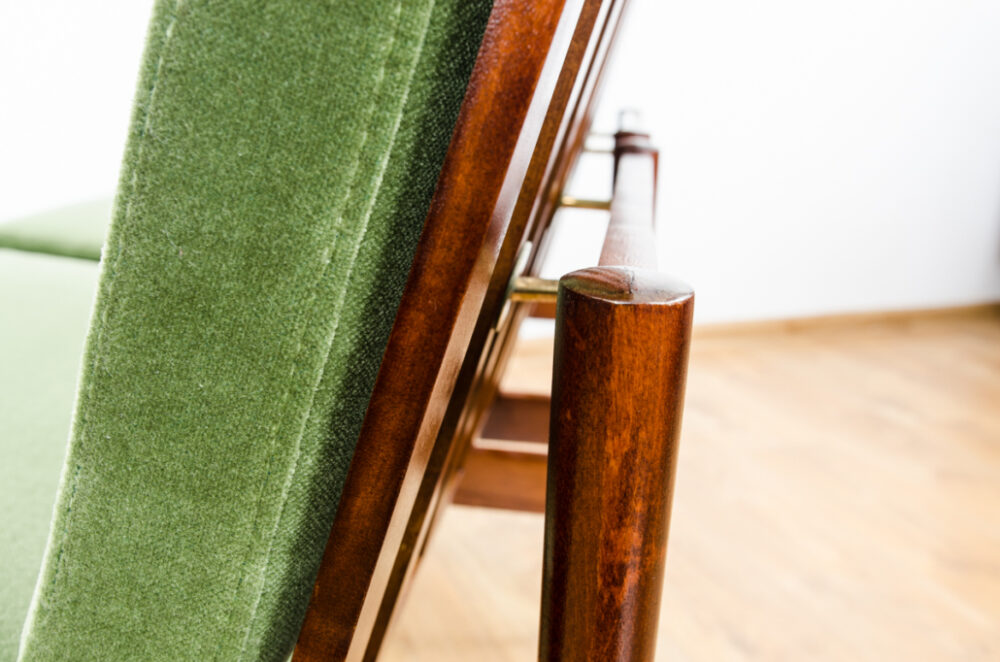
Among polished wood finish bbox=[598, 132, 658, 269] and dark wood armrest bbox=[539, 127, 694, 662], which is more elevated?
polished wood finish bbox=[598, 132, 658, 269]

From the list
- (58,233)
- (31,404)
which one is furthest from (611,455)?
(58,233)

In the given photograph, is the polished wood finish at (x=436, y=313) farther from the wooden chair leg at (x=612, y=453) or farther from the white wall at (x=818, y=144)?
the white wall at (x=818, y=144)

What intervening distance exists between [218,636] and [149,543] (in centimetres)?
6

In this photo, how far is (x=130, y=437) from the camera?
0.94 feet

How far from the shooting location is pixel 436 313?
10.6 inches

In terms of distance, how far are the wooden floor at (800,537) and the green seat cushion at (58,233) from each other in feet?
2.92

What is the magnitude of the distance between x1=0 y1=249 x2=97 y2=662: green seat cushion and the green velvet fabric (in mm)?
134

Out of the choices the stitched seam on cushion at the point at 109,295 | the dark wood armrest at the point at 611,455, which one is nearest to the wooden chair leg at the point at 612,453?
the dark wood armrest at the point at 611,455

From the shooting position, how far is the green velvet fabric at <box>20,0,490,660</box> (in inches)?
9.3

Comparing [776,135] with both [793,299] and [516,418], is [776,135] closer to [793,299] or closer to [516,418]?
[793,299]

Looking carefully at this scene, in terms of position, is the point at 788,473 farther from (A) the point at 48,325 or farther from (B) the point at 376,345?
(B) the point at 376,345

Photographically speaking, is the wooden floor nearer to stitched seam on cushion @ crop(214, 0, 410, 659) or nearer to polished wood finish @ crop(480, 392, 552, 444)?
polished wood finish @ crop(480, 392, 552, 444)

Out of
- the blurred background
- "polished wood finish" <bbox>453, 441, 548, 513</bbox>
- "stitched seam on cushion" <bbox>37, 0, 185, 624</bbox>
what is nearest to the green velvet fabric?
"stitched seam on cushion" <bbox>37, 0, 185, 624</bbox>

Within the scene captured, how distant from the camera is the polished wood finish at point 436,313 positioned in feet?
0.77
